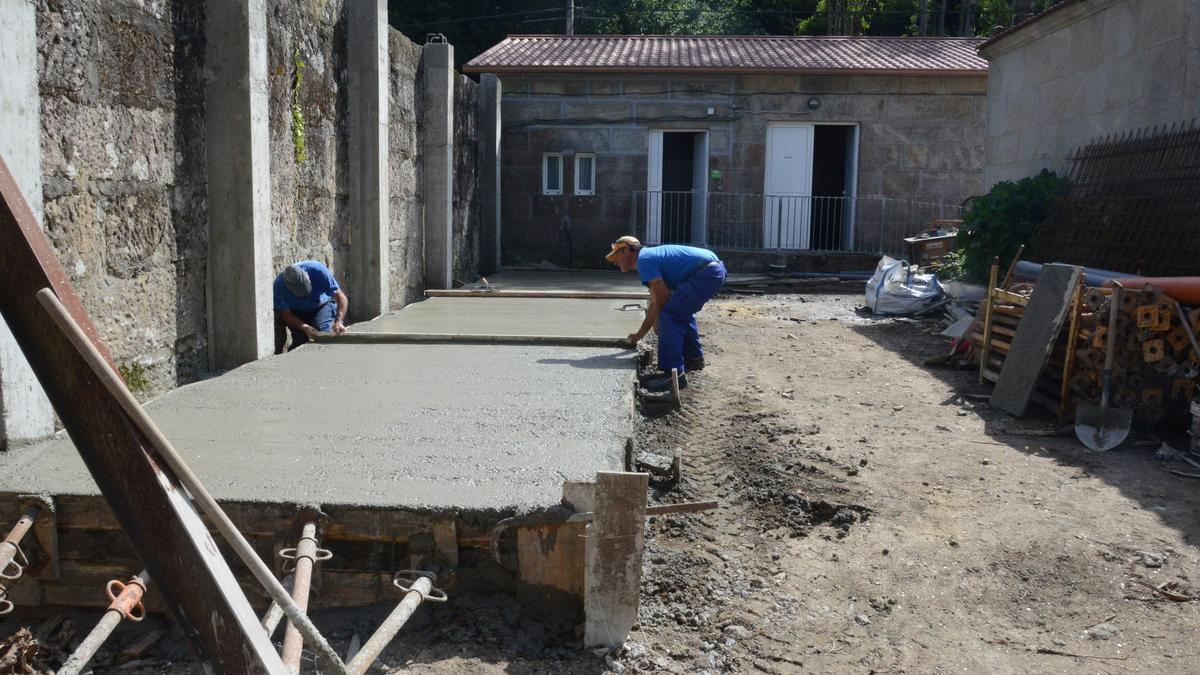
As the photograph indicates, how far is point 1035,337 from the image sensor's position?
7859 millimetres

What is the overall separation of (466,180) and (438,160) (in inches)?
91.8

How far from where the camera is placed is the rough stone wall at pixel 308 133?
708cm

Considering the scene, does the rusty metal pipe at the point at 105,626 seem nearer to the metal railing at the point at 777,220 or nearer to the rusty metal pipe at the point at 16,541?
the rusty metal pipe at the point at 16,541

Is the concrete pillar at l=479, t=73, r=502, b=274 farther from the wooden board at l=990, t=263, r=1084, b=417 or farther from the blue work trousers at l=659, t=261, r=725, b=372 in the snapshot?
the wooden board at l=990, t=263, r=1084, b=417

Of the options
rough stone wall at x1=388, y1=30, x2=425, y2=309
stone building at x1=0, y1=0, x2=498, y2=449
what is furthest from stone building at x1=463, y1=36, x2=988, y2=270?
stone building at x1=0, y1=0, x2=498, y2=449

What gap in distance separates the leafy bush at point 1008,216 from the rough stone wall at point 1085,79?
1.66 ft

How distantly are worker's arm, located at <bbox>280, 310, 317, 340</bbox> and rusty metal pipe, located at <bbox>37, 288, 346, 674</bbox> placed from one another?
499cm

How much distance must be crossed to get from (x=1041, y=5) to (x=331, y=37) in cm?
2736

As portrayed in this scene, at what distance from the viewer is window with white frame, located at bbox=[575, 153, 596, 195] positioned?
18031 millimetres

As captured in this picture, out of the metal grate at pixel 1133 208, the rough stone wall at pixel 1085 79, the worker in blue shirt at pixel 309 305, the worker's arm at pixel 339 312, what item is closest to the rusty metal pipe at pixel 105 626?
the worker in blue shirt at pixel 309 305

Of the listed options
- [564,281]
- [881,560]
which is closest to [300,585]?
[881,560]

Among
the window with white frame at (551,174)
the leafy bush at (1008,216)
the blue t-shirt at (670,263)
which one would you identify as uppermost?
the window with white frame at (551,174)

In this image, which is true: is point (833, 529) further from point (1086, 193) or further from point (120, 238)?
point (1086, 193)

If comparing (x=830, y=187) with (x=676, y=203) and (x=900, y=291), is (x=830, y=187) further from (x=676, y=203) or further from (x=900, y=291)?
(x=900, y=291)
